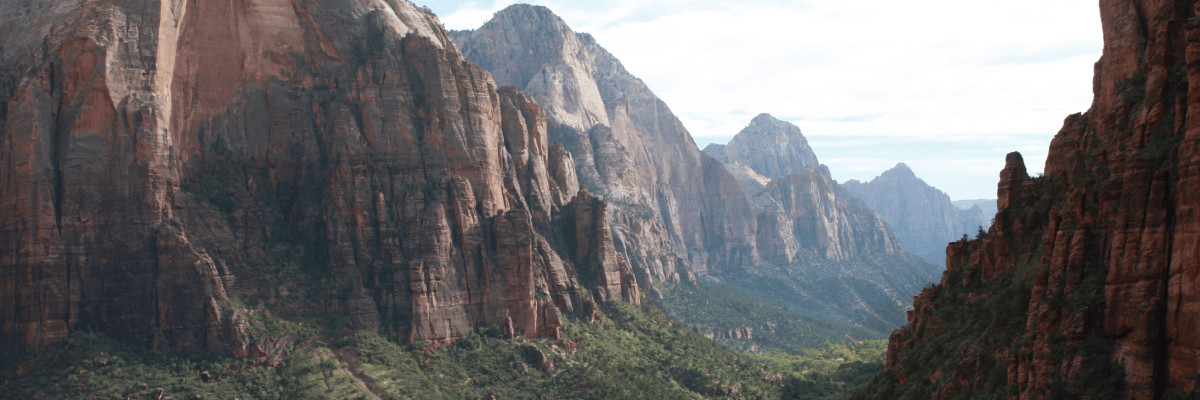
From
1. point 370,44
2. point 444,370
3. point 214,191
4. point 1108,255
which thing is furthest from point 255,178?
point 1108,255

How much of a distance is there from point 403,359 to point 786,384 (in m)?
54.4

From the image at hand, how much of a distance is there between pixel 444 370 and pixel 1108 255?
3008 inches

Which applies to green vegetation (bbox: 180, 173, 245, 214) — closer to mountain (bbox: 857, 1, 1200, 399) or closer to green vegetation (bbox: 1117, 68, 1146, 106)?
mountain (bbox: 857, 1, 1200, 399)

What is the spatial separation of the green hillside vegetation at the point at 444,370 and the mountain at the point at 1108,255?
60278 mm

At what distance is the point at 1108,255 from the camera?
35.2 m

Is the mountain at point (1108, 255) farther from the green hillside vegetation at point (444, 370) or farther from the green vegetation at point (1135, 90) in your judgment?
the green hillside vegetation at point (444, 370)

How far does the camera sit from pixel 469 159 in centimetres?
11169

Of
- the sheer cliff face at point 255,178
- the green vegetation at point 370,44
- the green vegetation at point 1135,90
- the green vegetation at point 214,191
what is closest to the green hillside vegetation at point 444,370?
the sheer cliff face at point 255,178

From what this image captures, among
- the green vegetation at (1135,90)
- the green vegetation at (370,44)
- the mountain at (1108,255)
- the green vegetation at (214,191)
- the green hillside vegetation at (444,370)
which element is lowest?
the green hillside vegetation at (444,370)

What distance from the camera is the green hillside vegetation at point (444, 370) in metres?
82.6

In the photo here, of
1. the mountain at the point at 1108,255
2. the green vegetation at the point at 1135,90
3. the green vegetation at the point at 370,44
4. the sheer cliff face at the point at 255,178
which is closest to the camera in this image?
the mountain at the point at 1108,255

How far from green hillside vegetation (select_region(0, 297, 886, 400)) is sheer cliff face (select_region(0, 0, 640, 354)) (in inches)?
102

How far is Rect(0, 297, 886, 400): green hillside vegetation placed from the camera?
82.6m

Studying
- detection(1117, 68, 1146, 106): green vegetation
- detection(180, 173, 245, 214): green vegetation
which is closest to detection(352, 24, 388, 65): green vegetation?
detection(180, 173, 245, 214): green vegetation
